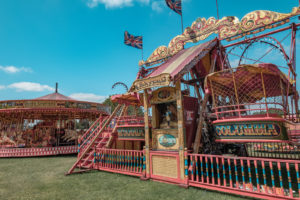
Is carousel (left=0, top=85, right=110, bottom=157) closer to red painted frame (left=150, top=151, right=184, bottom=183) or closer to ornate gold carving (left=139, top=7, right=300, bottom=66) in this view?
ornate gold carving (left=139, top=7, right=300, bottom=66)

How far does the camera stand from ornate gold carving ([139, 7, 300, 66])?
786 centimetres

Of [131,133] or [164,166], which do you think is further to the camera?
[131,133]

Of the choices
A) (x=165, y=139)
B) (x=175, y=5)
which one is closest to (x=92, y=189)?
(x=165, y=139)

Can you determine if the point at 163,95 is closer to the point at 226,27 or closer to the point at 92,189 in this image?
the point at 92,189

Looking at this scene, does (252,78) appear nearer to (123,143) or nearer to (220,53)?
(220,53)

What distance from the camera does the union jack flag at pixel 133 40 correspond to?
1299cm

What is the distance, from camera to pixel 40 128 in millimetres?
16609

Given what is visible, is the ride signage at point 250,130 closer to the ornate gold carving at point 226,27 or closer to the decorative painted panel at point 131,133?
the decorative painted panel at point 131,133

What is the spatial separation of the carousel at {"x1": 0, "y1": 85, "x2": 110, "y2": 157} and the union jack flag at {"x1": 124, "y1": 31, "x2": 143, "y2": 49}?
6.77 meters

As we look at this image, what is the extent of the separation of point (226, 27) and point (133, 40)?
21.7 feet

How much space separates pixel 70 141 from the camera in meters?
16.9

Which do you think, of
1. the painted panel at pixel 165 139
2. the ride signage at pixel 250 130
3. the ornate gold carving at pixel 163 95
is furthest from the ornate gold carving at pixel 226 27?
the painted panel at pixel 165 139

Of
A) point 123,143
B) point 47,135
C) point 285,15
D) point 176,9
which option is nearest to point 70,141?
point 47,135

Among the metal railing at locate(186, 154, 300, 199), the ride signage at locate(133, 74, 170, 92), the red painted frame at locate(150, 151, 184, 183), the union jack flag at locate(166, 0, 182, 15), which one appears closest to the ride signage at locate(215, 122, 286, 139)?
the metal railing at locate(186, 154, 300, 199)
